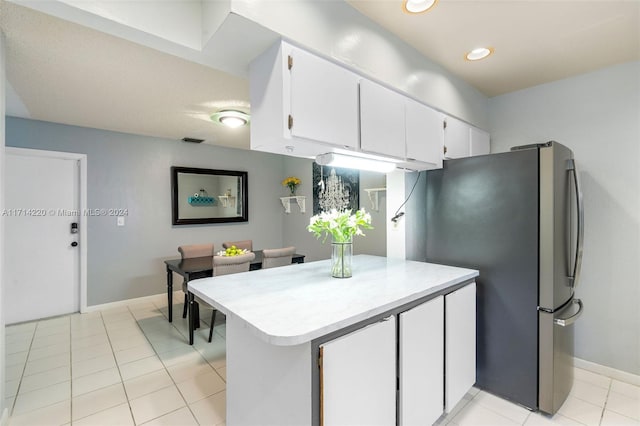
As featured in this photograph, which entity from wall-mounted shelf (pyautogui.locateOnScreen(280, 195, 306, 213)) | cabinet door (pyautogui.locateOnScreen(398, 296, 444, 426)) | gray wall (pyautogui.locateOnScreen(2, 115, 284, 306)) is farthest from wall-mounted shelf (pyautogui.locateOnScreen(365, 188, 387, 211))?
gray wall (pyautogui.locateOnScreen(2, 115, 284, 306))

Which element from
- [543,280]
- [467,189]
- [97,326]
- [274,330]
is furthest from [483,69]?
[97,326]

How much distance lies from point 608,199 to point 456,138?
1.27 m

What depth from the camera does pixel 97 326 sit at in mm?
3348

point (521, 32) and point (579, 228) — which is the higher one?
point (521, 32)

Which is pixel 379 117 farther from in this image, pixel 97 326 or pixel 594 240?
pixel 97 326

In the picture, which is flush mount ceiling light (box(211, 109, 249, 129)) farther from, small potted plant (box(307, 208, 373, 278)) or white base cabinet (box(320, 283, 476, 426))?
white base cabinet (box(320, 283, 476, 426))

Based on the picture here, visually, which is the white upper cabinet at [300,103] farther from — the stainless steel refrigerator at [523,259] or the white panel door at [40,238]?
the white panel door at [40,238]

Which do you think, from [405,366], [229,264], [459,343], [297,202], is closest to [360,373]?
[405,366]

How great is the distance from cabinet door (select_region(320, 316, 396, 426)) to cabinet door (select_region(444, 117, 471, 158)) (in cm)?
166

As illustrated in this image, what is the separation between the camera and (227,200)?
16.4 feet

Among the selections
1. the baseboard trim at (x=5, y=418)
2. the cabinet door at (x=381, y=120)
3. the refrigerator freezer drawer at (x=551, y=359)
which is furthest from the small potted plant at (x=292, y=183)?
the baseboard trim at (x=5, y=418)

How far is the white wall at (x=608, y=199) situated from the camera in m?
2.27

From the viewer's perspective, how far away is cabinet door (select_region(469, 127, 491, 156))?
8.94ft

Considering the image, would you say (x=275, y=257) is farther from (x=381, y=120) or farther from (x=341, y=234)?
Answer: (x=381, y=120)
